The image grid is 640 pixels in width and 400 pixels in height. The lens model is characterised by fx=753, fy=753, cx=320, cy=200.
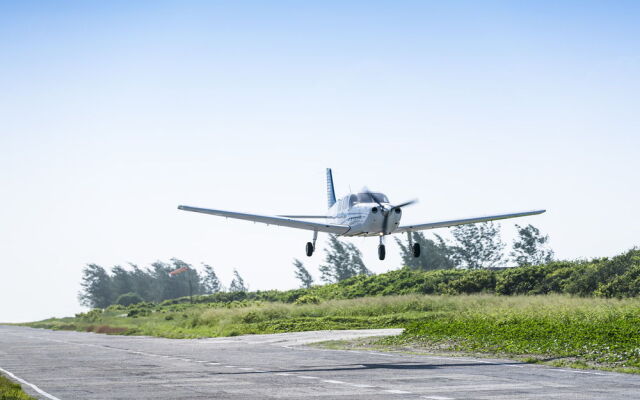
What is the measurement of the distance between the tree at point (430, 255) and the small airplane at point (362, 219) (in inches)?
4011

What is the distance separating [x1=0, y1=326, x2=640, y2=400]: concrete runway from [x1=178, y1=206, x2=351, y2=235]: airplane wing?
586 cm

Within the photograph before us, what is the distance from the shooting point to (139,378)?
2417cm

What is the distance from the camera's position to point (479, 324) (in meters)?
Answer: 38.9

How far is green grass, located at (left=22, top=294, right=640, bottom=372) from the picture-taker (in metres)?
28.2

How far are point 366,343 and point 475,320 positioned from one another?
644 cm

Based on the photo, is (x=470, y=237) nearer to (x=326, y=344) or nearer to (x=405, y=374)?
(x=326, y=344)

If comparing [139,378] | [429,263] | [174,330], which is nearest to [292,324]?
[174,330]

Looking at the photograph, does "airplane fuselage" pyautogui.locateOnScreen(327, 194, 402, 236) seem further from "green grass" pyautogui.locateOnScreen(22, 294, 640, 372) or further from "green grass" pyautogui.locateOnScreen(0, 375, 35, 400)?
"green grass" pyautogui.locateOnScreen(0, 375, 35, 400)

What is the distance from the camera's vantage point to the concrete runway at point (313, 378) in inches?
704

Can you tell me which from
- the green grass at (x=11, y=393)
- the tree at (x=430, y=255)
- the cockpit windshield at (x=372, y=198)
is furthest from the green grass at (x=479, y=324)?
the tree at (x=430, y=255)

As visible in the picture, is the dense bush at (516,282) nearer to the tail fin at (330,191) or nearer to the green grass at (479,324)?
the green grass at (479,324)

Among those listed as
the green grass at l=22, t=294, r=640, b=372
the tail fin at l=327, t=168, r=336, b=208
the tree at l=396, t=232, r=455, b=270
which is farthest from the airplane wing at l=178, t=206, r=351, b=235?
the tree at l=396, t=232, r=455, b=270

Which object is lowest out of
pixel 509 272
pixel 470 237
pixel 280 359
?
pixel 280 359

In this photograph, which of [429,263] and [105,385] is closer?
[105,385]
